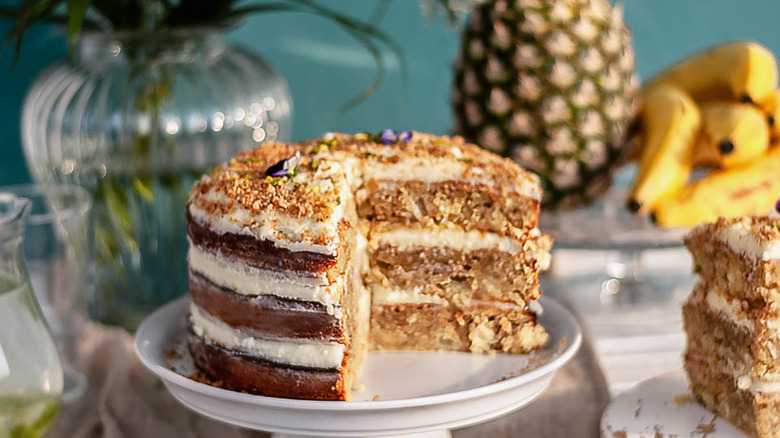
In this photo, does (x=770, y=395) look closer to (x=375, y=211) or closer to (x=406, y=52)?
(x=375, y=211)

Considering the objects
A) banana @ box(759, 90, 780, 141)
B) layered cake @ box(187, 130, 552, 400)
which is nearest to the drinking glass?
layered cake @ box(187, 130, 552, 400)

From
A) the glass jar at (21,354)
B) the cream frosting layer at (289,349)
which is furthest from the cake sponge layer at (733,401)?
the glass jar at (21,354)

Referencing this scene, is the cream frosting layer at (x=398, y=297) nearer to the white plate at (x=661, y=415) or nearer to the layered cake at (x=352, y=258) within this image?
the layered cake at (x=352, y=258)

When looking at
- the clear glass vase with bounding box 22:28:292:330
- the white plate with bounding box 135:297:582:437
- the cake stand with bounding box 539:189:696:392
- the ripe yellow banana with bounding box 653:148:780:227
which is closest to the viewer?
the white plate with bounding box 135:297:582:437

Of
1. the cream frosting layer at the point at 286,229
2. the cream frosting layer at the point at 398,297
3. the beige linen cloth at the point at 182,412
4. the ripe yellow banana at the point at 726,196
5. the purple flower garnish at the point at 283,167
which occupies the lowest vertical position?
the beige linen cloth at the point at 182,412

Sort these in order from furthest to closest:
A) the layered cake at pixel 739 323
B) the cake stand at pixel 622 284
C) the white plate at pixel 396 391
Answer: the cake stand at pixel 622 284
the layered cake at pixel 739 323
the white plate at pixel 396 391

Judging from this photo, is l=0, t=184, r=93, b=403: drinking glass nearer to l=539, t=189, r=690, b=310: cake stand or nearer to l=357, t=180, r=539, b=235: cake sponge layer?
l=357, t=180, r=539, b=235: cake sponge layer
